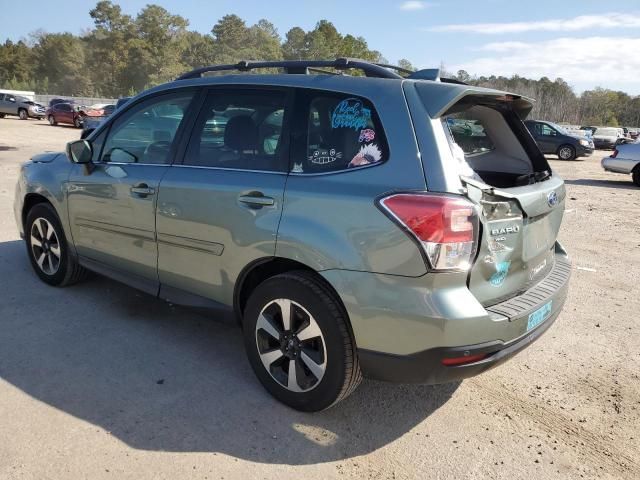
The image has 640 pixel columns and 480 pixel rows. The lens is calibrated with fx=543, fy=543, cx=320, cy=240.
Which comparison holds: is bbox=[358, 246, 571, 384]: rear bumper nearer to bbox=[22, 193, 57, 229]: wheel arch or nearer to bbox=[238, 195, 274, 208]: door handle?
bbox=[238, 195, 274, 208]: door handle

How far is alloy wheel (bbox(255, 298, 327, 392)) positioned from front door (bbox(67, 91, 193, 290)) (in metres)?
1.09

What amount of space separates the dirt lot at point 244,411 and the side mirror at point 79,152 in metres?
1.18

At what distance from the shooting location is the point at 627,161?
14484 mm

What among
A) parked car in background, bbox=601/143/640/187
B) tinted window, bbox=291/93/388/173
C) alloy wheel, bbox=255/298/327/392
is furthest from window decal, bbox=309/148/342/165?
parked car in background, bbox=601/143/640/187

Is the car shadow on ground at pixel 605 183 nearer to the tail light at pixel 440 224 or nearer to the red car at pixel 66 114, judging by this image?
the tail light at pixel 440 224

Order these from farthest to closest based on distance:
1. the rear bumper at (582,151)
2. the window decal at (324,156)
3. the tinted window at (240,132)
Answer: the rear bumper at (582,151) < the tinted window at (240,132) < the window decal at (324,156)

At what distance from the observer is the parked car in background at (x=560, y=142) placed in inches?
933

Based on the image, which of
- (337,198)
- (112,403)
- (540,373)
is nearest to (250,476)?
(112,403)

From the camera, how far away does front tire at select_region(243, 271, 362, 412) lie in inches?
108

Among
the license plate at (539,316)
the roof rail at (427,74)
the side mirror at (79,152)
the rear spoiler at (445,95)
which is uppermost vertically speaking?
the roof rail at (427,74)

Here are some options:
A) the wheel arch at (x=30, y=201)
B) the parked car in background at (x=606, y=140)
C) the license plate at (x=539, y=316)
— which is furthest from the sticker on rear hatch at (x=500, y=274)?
the parked car in background at (x=606, y=140)

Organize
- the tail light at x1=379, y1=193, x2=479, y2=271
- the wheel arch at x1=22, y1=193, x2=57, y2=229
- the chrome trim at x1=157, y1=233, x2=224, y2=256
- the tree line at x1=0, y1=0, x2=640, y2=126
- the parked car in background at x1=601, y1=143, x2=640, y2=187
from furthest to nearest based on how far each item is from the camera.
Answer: the tree line at x1=0, y1=0, x2=640, y2=126
the parked car in background at x1=601, y1=143, x2=640, y2=187
the wheel arch at x1=22, y1=193, x2=57, y2=229
the chrome trim at x1=157, y1=233, x2=224, y2=256
the tail light at x1=379, y1=193, x2=479, y2=271

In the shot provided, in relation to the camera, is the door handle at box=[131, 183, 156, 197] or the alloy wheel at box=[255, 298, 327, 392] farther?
the door handle at box=[131, 183, 156, 197]

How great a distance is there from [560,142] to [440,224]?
955 inches
